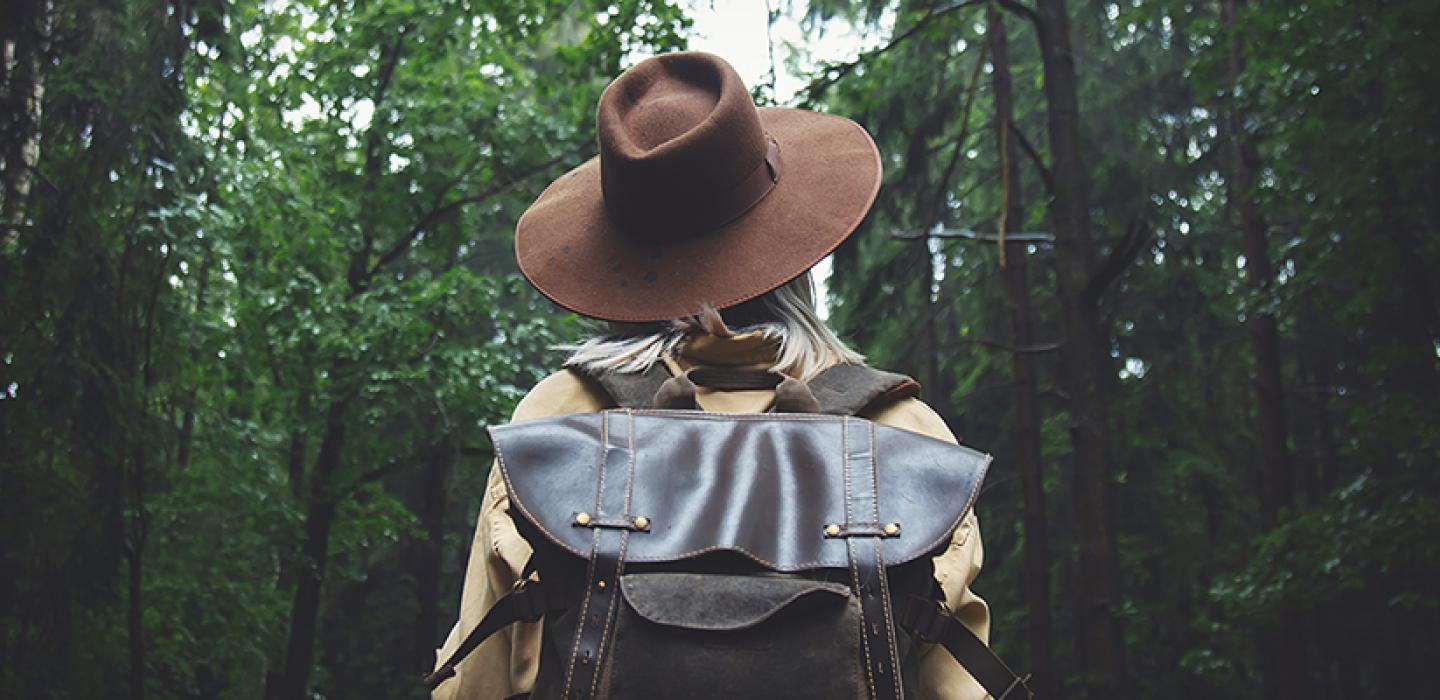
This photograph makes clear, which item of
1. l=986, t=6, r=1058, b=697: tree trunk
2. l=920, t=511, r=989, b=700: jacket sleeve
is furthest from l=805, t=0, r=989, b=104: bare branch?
l=986, t=6, r=1058, b=697: tree trunk

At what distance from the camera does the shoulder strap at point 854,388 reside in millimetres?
2152

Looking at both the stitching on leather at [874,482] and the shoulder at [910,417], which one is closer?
the stitching on leather at [874,482]

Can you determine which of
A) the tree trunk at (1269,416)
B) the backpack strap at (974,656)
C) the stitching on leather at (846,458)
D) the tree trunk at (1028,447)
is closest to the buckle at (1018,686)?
the backpack strap at (974,656)

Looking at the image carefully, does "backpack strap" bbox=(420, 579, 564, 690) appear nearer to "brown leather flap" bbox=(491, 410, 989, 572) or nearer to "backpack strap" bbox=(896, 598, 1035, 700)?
"brown leather flap" bbox=(491, 410, 989, 572)

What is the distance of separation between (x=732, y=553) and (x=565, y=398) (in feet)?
1.82

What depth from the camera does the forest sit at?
8.34m

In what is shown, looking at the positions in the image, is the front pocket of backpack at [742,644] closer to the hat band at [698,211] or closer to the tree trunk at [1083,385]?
the hat band at [698,211]

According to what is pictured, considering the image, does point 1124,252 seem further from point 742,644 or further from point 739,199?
point 742,644

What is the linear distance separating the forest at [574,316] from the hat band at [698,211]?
4.89 m

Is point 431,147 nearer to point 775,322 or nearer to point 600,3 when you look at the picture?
point 600,3

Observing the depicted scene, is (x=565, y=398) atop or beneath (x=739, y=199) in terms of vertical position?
beneath

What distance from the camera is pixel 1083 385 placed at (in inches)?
306

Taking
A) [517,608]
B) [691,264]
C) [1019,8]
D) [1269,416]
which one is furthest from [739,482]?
[1269,416]

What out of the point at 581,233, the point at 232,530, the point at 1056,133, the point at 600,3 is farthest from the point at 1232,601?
the point at 581,233
